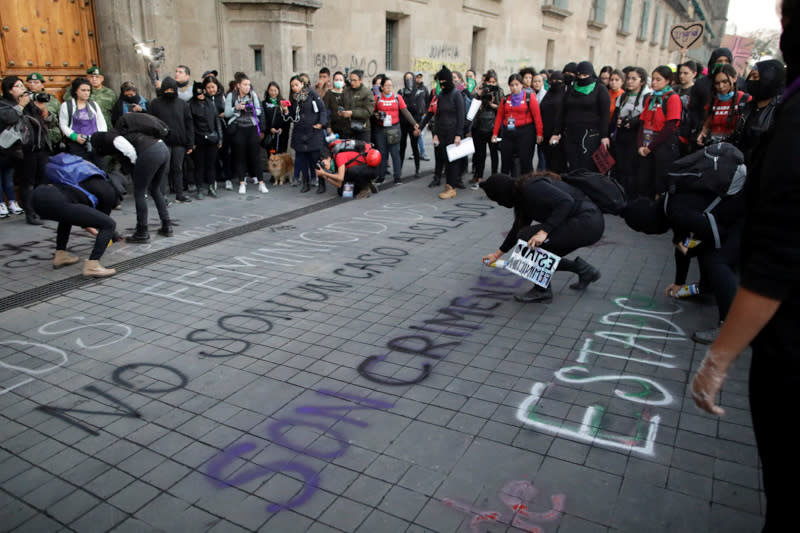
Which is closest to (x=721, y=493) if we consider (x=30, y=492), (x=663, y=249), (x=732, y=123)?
(x=30, y=492)

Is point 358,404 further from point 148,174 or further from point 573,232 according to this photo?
point 148,174

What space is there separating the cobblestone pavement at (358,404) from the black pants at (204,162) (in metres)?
3.37

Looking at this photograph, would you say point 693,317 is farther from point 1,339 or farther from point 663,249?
point 1,339

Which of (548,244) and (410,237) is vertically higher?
(548,244)

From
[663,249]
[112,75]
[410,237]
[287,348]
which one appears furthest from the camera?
[112,75]

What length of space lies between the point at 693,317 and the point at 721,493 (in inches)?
86.9

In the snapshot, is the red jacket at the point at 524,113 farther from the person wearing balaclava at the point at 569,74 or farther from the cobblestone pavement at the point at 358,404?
the cobblestone pavement at the point at 358,404

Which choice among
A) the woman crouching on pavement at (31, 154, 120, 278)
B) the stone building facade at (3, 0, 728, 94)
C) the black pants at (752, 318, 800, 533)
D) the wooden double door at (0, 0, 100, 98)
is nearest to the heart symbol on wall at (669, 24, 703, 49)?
the stone building facade at (3, 0, 728, 94)

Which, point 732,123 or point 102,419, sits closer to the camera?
point 102,419

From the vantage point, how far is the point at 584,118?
8.17 m

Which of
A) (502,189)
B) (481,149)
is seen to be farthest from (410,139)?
(502,189)

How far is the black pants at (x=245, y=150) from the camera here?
9219mm

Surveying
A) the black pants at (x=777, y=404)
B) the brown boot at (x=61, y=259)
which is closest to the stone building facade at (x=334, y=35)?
the brown boot at (x=61, y=259)

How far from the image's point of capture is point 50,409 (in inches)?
133
